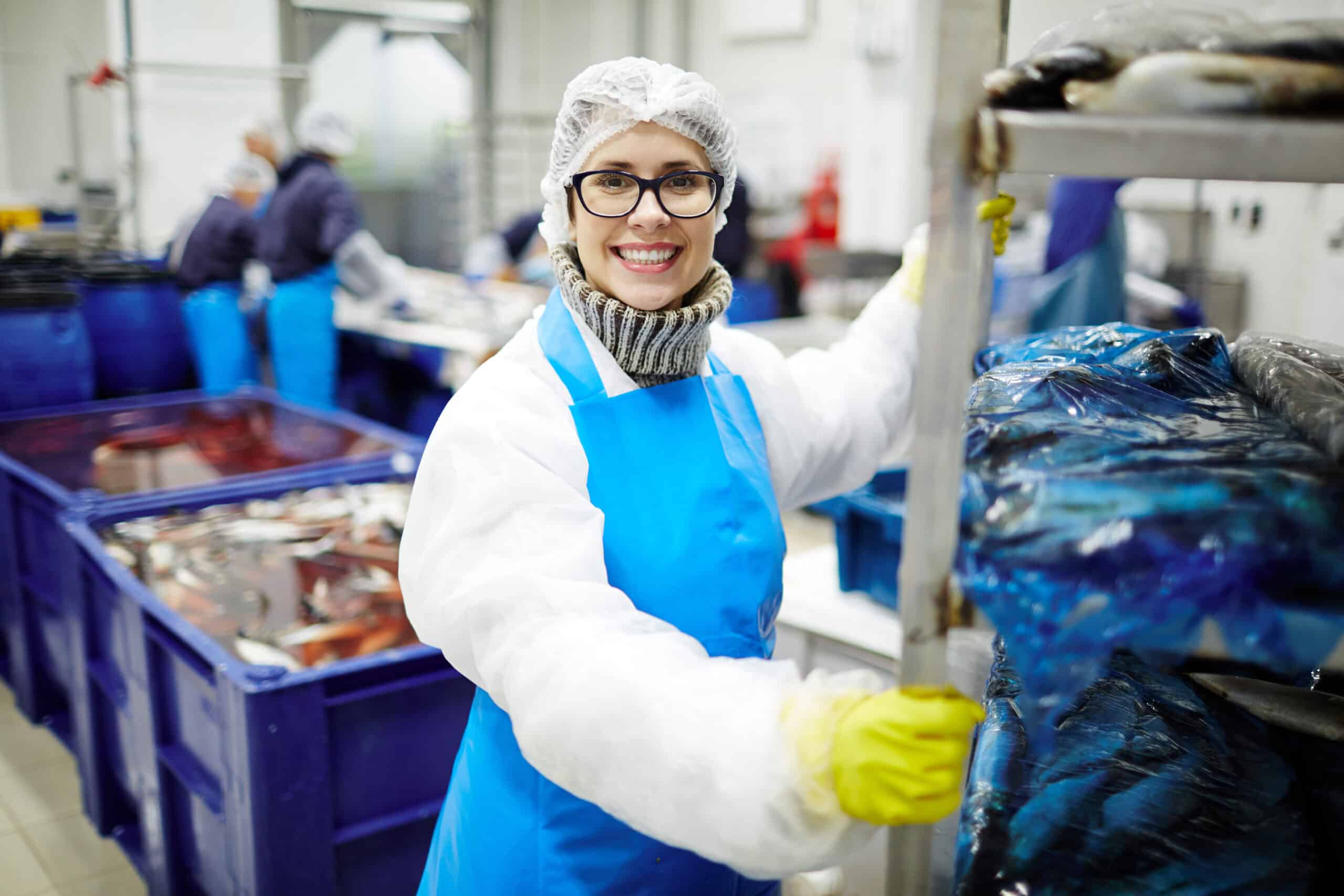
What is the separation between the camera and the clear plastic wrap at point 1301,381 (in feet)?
2.91

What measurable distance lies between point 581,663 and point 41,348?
3891 mm

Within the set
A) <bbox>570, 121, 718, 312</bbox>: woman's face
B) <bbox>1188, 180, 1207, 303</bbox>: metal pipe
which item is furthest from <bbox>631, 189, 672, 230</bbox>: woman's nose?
<bbox>1188, 180, 1207, 303</bbox>: metal pipe

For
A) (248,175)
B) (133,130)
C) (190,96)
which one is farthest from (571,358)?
(190,96)

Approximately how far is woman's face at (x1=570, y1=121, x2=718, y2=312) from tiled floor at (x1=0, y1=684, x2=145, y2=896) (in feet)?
6.66

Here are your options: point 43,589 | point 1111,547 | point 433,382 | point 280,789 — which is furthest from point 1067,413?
point 433,382

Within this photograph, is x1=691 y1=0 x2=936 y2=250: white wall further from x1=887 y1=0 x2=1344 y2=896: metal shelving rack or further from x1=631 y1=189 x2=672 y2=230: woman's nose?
x1=887 y1=0 x2=1344 y2=896: metal shelving rack

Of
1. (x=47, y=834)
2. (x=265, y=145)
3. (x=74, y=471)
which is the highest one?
(x=265, y=145)

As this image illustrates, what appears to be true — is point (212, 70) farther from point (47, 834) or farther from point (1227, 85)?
point (1227, 85)

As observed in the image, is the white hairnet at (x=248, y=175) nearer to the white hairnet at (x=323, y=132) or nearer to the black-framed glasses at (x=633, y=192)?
the white hairnet at (x=323, y=132)

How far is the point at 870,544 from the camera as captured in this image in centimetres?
211

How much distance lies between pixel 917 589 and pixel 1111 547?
0.14m

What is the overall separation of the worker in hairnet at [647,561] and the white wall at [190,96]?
6866mm

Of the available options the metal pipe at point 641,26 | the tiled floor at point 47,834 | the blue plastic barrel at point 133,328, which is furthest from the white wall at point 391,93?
the tiled floor at point 47,834

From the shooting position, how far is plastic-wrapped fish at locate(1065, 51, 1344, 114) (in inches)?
27.4
